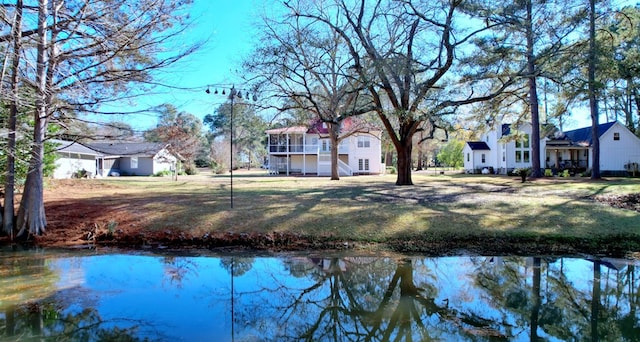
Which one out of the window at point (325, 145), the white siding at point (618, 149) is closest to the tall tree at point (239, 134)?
the window at point (325, 145)

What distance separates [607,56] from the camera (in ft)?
51.0

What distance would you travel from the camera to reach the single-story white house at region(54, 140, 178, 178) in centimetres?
3086

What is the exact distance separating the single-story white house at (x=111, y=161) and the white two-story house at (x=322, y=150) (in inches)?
425

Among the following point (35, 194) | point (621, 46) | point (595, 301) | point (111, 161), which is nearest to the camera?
point (595, 301)

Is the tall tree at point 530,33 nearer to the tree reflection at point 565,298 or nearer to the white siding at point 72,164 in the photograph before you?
the tree reflection at point 565,298

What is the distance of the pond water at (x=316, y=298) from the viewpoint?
4984 mm

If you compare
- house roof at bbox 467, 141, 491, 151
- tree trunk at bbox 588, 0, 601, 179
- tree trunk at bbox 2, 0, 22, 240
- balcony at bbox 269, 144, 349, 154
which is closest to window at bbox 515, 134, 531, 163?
house roof at bbox 467, 141, 491, 151

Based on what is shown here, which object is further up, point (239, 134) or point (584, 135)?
point (239, 134)

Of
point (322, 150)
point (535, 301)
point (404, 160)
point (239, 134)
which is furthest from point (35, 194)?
point (239, 134)

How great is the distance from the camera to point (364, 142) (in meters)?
38.4

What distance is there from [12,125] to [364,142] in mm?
31442

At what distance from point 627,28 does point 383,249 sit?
19779 mm

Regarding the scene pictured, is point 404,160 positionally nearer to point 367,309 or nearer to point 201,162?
point 367,309

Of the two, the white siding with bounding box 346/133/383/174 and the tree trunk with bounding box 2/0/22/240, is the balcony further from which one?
the tree trunk with bounding box 2/0/22/240
